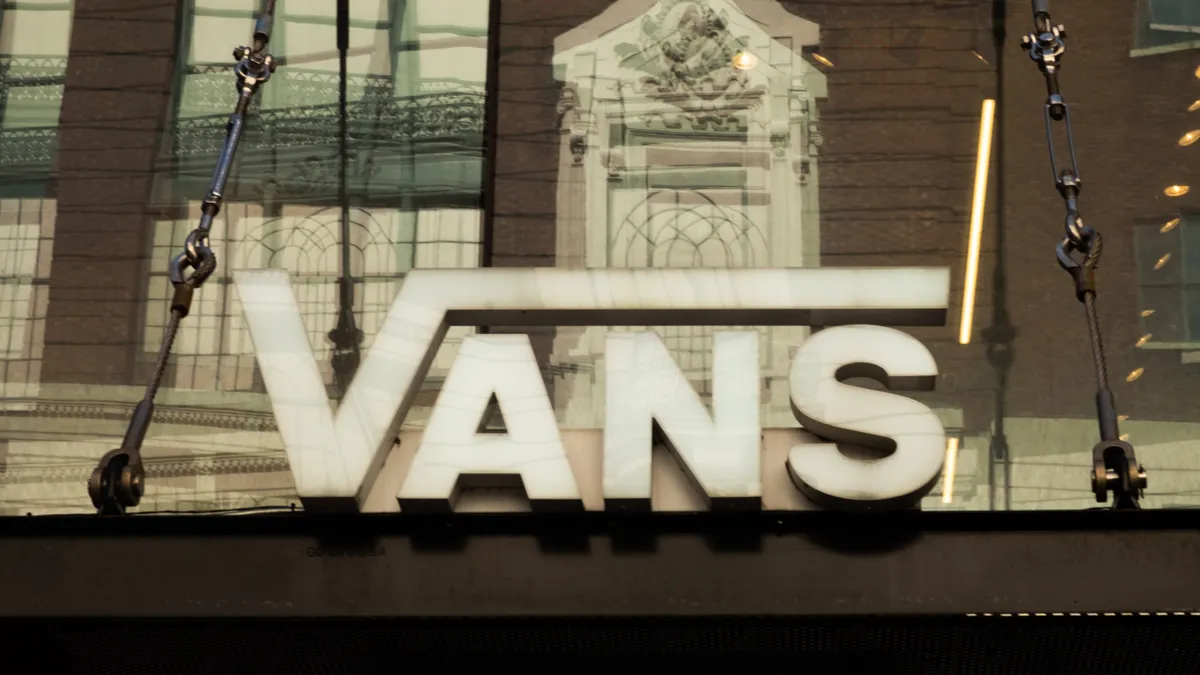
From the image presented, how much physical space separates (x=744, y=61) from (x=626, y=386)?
350cm

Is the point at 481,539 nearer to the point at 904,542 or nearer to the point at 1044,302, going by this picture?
the point at 904,542

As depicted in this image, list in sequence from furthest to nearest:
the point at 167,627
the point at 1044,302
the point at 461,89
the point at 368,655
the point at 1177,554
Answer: the point at 461,89 → the point at 1044,302 → the point at 368,655 → the point at 167,627 → the point at 1177,554

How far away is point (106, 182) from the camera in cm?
951

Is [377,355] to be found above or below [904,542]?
above

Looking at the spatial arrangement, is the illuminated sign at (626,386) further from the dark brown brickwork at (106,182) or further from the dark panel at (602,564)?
the dark brown brickwork at (106,182)

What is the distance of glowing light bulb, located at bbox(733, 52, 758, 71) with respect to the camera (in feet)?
31.0

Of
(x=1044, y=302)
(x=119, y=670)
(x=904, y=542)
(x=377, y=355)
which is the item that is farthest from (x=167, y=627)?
(x=1044, y=302)

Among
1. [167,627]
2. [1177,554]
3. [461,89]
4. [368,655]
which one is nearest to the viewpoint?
[1177,554]

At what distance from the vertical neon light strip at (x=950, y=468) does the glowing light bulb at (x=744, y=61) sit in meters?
2.77

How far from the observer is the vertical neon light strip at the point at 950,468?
7.91 meters

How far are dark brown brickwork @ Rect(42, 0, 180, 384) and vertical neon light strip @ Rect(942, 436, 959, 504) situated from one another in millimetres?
4796

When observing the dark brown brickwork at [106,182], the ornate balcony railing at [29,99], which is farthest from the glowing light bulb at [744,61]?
the ornate balcony railing at [29,99]

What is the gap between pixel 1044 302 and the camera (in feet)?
28.5

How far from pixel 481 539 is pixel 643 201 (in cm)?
326
